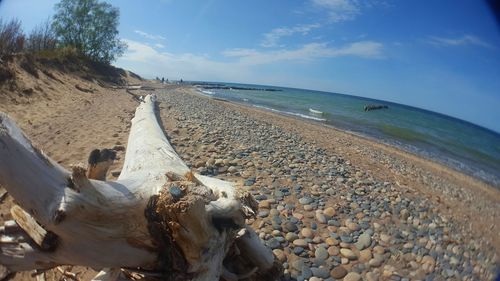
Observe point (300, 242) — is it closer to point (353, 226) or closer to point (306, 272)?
point (306, 272)

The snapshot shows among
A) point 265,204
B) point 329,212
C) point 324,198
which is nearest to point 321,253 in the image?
point 329,212

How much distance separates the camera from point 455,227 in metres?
5.03

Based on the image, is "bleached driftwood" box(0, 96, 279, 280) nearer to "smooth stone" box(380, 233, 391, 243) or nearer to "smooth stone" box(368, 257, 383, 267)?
"smooth stone" box(368, 257, 383, 267)

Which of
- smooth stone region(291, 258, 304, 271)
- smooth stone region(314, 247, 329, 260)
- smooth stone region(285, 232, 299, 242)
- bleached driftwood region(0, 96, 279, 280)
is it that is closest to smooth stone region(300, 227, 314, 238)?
smooth stone region(285, 232, 299, 242)

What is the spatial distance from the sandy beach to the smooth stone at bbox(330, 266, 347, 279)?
0.01 meters

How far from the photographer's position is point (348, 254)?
3578mm

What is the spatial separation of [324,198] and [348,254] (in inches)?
59.1

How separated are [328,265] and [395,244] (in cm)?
125

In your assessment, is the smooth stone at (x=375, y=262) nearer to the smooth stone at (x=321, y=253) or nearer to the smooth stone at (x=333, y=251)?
the smooth stone at (x=333, y=251)

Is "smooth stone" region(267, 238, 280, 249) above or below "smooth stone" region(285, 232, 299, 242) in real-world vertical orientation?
below

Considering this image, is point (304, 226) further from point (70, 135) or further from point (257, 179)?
point (70, 135)

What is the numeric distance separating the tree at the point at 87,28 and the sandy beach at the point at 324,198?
2.62 meters

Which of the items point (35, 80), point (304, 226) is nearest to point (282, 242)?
point (304, 226)

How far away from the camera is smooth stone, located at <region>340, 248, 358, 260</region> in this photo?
3.55 metres
